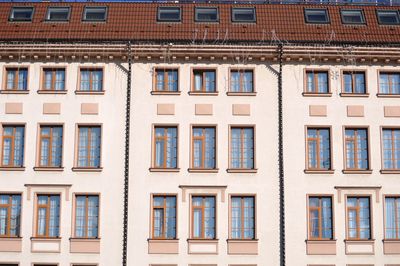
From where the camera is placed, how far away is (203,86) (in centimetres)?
3809

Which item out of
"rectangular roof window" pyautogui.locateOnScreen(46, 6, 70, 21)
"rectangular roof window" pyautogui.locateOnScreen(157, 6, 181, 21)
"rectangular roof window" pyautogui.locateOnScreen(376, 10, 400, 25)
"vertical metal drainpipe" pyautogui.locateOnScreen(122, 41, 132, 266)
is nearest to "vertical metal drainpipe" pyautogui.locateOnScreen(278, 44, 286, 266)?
"rectangular roof window" pyautogui.locateOnScreen(157, 6, 181, 21)

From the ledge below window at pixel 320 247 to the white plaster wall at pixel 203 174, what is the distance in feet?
4.80

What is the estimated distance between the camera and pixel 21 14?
1590 inches

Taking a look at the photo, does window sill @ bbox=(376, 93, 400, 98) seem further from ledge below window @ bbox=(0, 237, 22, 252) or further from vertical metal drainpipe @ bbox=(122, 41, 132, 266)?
ledge below window @ bbox=(0, 237, 22, 252)

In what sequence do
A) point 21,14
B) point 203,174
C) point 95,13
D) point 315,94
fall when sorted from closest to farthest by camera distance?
1. point 203,174
2. point 315,94
3. point 95,13
4. point 21,14

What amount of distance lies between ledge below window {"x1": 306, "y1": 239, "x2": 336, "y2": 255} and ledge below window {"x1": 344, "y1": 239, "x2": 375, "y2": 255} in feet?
2.10

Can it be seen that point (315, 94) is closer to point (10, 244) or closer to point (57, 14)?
point (57, 14)

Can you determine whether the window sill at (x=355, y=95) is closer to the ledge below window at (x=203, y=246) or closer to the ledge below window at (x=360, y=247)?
the ledge below window at (x=360, y=247)

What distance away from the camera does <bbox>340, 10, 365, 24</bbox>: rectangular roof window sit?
40.1 metres

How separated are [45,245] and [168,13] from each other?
1232cm

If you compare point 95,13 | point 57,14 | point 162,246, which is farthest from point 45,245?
point 95,13

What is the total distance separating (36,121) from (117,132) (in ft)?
11.9

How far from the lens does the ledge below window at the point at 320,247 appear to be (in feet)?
119

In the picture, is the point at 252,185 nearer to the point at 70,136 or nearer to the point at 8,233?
the point at 70,136
